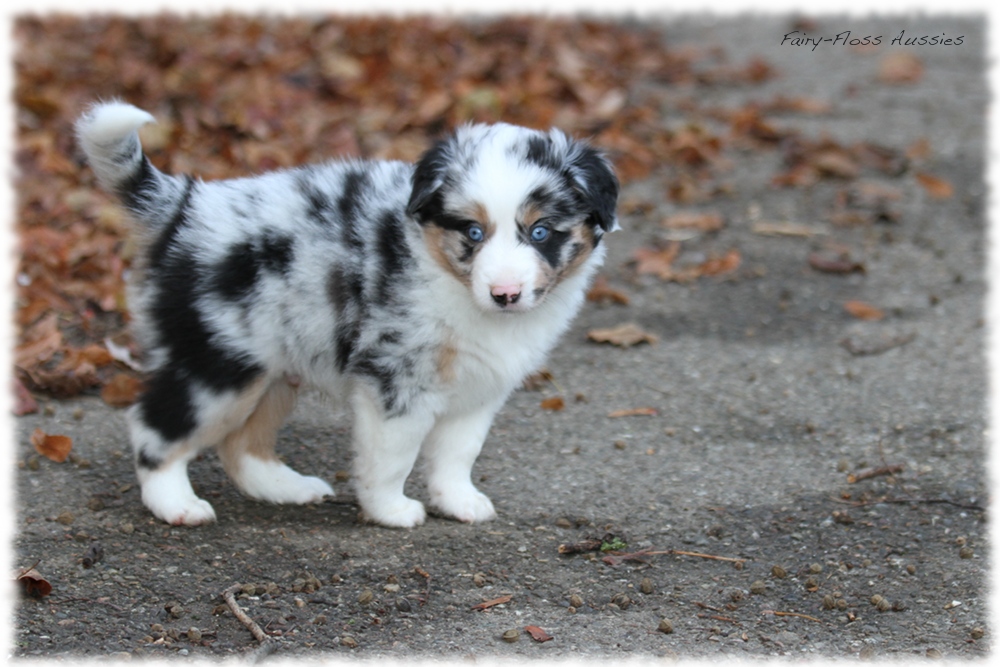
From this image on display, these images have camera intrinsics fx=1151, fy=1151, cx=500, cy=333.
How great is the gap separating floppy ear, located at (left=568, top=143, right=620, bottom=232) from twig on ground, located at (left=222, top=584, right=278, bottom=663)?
175 centimetres

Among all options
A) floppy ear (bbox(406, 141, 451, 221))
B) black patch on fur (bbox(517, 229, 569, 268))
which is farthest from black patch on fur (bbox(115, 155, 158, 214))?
black patch on fur (bbox(517, 229, 569, 268))

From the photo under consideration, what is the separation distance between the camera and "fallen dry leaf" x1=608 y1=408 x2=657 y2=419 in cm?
534

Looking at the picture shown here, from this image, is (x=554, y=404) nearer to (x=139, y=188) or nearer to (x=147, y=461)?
(x=147, y=461)

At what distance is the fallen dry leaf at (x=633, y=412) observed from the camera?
5.34m

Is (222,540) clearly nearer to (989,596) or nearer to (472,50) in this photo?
(989,596)

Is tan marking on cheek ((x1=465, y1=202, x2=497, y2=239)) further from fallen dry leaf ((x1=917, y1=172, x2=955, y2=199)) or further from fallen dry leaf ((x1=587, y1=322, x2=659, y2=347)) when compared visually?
fallen dry leaf ((x1=917, y1=172, x2=955, y2=199))

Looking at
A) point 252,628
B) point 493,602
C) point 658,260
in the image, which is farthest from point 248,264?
point 658,260

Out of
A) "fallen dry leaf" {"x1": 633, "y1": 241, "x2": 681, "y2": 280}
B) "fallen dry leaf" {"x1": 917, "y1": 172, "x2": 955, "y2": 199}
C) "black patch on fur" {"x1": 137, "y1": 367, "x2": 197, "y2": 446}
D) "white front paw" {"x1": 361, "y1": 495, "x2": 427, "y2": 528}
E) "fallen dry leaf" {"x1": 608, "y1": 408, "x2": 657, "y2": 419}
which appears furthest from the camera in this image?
"fallen dry leaf" {"x1": 917, "y1": 172, "x2": 955, "y2": 199}

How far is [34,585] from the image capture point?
3.62 meters

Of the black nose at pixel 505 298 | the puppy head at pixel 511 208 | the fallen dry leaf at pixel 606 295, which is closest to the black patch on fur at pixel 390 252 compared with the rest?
the puppy head at pixel 511 208

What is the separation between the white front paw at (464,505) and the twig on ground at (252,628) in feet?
3.03

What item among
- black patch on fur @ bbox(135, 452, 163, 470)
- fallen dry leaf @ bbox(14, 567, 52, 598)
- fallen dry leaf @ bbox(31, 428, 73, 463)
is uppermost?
black patch on fur @ bbox(135, 452, 163, 470)

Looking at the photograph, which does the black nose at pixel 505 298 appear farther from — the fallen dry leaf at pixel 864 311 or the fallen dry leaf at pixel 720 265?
the fallen dry leaf at pixel 720 265

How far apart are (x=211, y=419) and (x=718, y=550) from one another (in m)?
1.89
